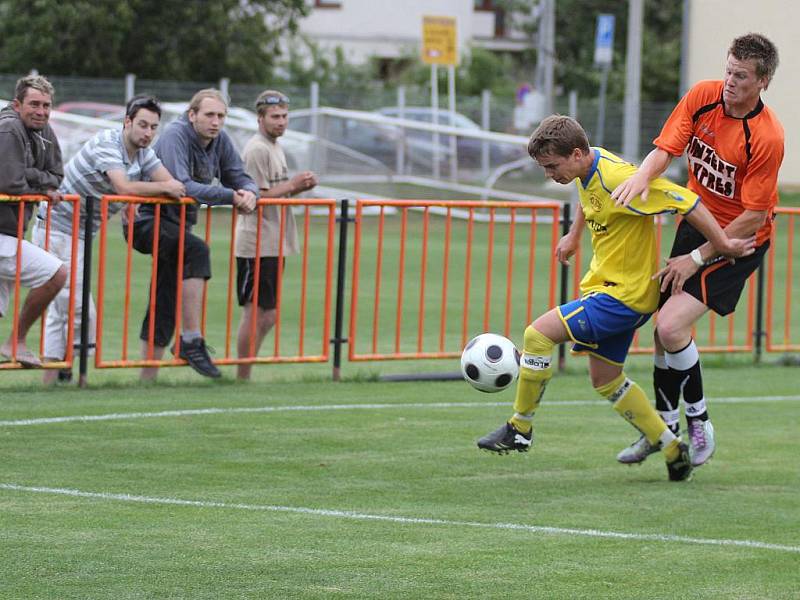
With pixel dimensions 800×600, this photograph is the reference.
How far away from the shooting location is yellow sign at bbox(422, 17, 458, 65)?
35.4 metres

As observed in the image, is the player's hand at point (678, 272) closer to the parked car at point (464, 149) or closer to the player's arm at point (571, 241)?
the player's arm at point (571, 241)

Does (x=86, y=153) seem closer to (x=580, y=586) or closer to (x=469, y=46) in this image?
(x=580, y=586)

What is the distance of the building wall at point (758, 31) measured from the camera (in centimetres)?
3825

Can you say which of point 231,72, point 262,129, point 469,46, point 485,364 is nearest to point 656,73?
point 469,46

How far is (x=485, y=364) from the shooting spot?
25.4 ft

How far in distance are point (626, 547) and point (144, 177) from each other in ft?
16.9

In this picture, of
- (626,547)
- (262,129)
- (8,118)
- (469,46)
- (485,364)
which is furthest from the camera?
(469,46)

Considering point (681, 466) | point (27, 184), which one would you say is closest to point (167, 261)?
point (27, 184)

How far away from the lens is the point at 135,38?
4081 centimetres

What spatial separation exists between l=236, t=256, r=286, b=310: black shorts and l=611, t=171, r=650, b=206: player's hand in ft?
13.7

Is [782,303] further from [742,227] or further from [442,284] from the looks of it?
[742,227]

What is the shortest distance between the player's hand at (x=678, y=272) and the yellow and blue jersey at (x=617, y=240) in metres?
0.07

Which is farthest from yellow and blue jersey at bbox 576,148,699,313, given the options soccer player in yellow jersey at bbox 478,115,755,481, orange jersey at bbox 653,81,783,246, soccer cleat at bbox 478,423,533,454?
soccer cleat at bbox 478,423,533,454

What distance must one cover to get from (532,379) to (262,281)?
150 inches
